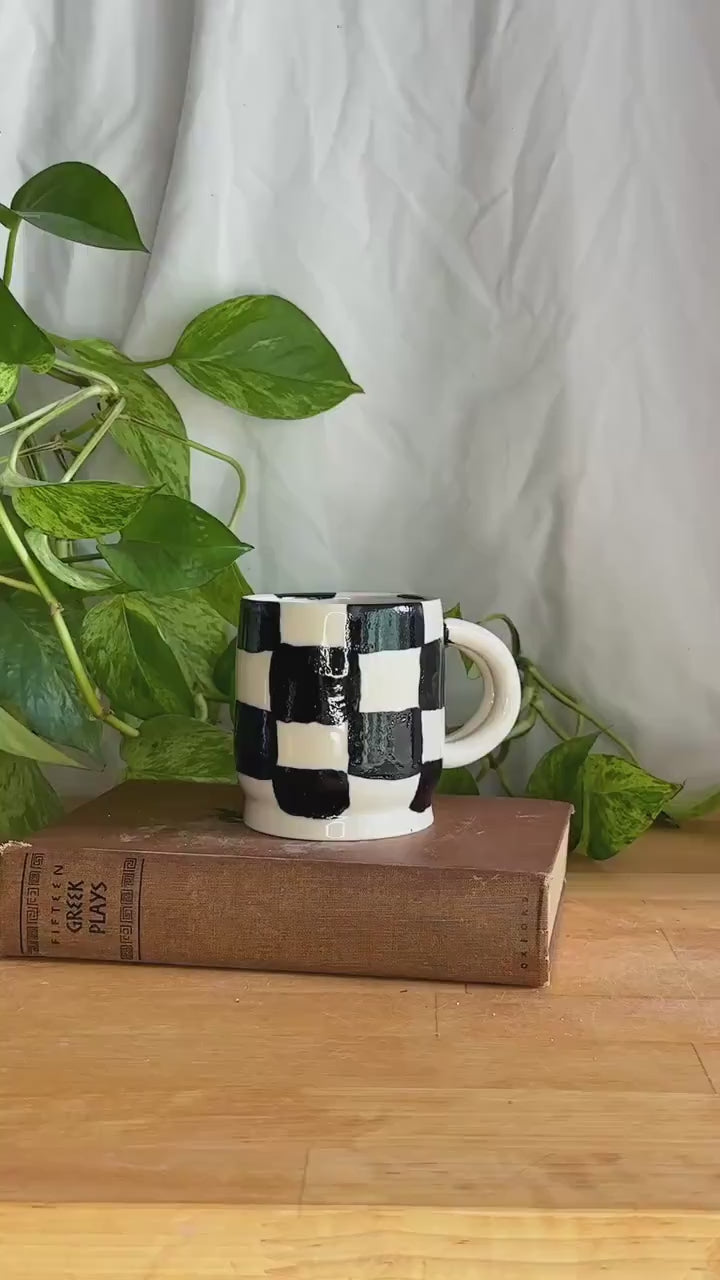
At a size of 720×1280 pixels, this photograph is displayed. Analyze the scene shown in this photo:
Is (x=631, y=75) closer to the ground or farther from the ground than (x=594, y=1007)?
farther from the ground

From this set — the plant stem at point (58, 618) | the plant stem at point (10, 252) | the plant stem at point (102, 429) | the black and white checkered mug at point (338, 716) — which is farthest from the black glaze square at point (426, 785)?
the plant stem at point (10, 252)

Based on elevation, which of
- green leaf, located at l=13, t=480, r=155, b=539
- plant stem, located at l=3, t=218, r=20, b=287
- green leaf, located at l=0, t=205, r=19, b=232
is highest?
green leaf, located at l=0, t=205, r=19, b=232

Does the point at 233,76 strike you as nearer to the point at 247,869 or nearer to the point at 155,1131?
the point at 247,869

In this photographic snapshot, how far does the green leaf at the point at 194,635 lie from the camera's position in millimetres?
872

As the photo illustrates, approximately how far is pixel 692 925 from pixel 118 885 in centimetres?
33

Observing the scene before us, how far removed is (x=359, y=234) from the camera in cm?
89

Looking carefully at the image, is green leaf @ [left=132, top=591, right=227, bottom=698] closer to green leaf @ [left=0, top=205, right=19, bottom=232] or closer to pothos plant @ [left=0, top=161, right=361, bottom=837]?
pothos plant @ [left=0, top=161, right=361, bottom=837]

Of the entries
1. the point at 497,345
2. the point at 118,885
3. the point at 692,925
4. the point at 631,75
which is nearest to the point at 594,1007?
the point at 692,925

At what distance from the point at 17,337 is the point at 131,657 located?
0.71ft

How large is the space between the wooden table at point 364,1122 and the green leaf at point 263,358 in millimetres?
422

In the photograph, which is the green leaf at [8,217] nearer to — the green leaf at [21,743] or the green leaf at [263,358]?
the green leaf at [263,358]

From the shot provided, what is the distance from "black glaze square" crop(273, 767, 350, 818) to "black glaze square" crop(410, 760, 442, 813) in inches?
1.8

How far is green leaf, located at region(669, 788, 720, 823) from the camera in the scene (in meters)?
0.90

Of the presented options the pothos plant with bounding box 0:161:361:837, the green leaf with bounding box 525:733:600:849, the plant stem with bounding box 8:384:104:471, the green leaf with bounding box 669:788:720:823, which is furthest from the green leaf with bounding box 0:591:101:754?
the green leaf with bounding box 669:788:720:823
